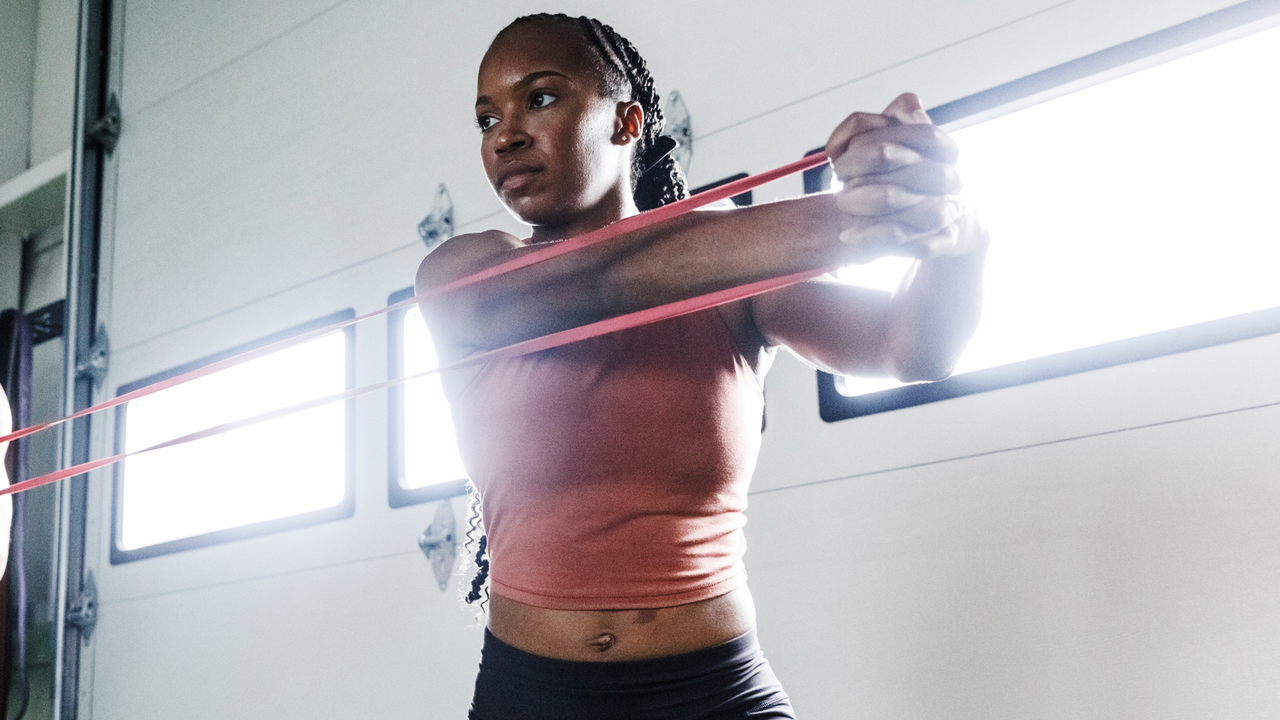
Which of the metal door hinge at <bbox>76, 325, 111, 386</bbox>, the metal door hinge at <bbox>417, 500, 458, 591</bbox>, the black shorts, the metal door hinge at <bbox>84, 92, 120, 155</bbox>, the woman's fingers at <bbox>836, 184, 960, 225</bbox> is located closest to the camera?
the woman's fingers at <bbox>836, 184, 960, 225</bbox>

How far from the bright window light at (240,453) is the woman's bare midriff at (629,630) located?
1713mm

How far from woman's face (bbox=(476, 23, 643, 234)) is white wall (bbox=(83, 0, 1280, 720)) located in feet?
2.70

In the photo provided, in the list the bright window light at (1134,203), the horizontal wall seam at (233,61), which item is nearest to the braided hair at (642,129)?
the bright window light at (1134,203)

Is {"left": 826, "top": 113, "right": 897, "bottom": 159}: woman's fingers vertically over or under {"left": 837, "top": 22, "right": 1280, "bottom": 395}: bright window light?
under

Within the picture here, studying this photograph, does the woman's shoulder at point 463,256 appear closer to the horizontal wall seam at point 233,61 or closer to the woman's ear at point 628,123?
the woman's ear at point 628,123

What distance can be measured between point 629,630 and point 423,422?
5.18 feet

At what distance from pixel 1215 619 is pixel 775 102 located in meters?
1.10

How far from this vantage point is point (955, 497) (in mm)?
1528

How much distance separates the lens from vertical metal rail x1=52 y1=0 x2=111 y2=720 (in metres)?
2.97

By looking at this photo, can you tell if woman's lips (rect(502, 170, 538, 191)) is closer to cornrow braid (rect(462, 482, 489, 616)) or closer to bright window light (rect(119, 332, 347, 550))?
cornrow braid (rect(462, 482, 489, 616))

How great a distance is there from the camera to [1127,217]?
1.46m

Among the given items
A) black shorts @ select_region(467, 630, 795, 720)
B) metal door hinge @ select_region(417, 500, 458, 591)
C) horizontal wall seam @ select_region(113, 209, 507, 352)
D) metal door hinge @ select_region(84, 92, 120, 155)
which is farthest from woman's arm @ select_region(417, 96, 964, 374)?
metal door hinge @ select_region(84, 92, 120, 155)

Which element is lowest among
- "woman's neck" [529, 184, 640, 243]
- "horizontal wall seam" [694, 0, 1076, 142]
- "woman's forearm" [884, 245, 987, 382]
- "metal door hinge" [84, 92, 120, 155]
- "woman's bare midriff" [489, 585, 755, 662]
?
"woman's bare midriff" [489, 585, 755, 662]

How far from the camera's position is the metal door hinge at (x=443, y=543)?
2.16 m
